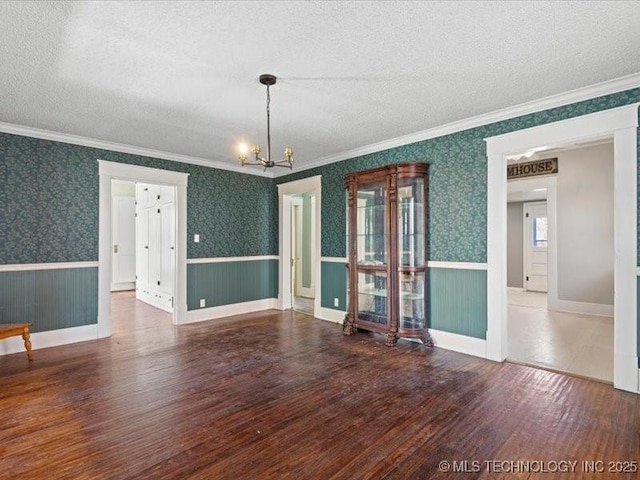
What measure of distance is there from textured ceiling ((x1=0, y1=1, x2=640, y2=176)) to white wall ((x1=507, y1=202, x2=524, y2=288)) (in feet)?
20.6

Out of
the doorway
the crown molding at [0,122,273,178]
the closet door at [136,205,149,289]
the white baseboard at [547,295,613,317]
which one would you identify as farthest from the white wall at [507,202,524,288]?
the closet door at [136,205,149,289]

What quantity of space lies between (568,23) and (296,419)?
124 inches

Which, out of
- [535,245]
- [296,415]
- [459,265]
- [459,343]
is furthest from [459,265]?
[535,245]

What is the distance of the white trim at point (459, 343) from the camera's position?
148 inches

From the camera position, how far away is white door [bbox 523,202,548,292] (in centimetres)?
841

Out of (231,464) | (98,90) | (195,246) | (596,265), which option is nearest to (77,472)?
(231,464)

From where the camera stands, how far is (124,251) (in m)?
8.75

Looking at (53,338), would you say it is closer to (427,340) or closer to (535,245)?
(427,340)

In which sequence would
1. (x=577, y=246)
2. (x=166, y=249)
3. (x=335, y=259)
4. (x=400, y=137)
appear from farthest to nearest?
(x=166, y=249), (x=577, y=246), (x=335, y=259), (x=400, y=137)

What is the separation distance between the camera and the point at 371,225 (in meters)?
4.61

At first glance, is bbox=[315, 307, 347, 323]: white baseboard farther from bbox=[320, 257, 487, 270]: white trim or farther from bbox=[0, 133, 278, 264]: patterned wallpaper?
bbox=[0, 133, 278, 264]: patterned wallpaper

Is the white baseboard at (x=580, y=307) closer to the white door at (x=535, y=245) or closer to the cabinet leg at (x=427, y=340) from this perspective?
the white door at (x=535, y=245)

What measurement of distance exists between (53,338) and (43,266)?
0.90m

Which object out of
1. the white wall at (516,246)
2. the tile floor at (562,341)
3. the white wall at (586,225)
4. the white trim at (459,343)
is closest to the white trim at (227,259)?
the white trim at (459,343)
